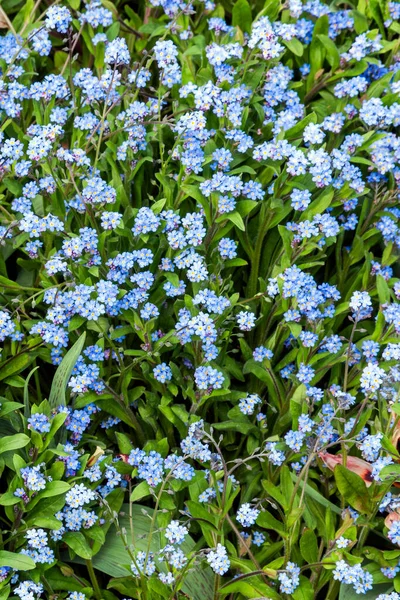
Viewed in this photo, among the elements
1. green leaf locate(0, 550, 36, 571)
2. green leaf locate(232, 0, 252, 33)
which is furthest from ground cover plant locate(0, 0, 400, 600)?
green leaf locate(232, 0, 252, 33)

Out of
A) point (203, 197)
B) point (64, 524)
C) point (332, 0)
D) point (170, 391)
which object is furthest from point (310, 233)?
point (332, 0)

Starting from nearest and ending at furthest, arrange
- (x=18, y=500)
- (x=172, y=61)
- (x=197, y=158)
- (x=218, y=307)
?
(x=18, y=500) < (x=218, y=307) < (x=197, y=158) < (x=172, y=61)

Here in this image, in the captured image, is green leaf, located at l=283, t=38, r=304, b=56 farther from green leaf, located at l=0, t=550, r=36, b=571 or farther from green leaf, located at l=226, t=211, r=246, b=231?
green leaf, located at l=0, t=550, r=36, b=571

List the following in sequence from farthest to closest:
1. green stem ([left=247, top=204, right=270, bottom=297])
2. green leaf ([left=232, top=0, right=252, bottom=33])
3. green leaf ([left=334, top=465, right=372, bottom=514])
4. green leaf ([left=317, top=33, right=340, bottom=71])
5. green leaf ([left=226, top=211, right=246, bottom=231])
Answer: green leaf ([left=232, top=0, right=252, bottom=33]) < green leaf ([left=317, top=33, right=340, bottom=71]) < green stem ([left=247, top=204, right=270, bottom=297]) < green leaf ([left=226, top=211, right=246, bottom=231]) < green leaf ([left=334, top=465, right=372, bottom=514])

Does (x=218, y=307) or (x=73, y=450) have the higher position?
(x=218, y=307)

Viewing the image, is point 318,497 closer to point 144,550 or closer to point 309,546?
point 309,546

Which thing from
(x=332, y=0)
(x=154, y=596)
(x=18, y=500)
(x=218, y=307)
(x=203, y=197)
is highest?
(x=332, y=0)

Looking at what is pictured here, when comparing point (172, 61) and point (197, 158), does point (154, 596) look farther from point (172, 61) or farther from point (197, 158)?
point (172, 61)
